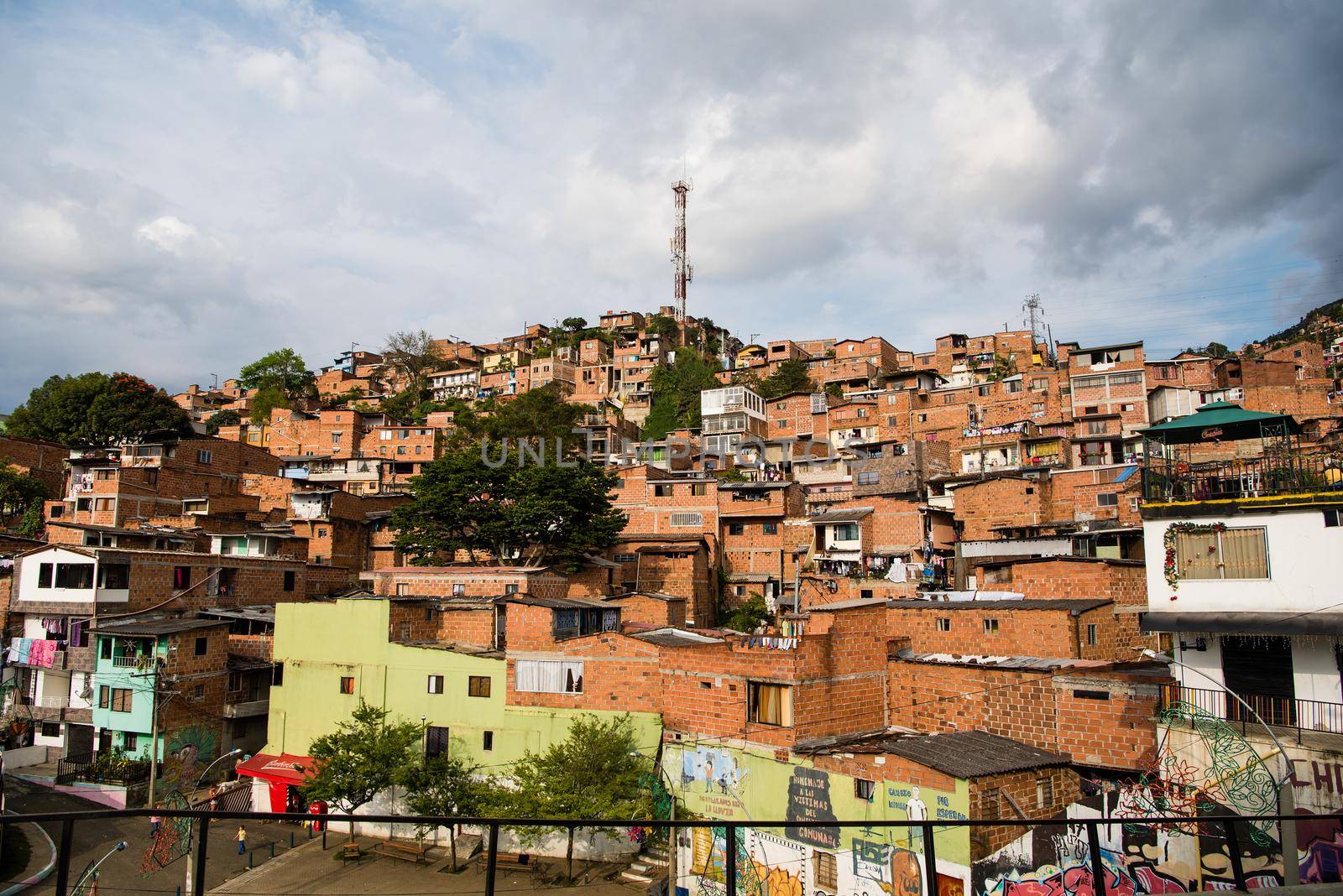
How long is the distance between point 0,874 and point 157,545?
59.8 ft

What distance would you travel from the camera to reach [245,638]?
28.5 m

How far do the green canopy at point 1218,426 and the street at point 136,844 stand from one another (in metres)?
21.7

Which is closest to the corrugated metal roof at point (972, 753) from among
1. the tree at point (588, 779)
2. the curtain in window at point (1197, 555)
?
the curtain in window at point (1197, 555)

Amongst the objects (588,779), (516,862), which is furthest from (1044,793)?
(516,862)

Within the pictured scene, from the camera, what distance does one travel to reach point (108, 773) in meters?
24.8

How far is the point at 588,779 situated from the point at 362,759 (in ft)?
22.5

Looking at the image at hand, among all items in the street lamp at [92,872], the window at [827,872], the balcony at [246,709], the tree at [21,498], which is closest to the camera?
the street lamp at [92,872]

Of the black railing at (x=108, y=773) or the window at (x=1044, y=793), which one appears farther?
the black railing at (x=108, y=773)

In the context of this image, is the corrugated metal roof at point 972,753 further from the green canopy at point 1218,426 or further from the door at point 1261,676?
the green canopy at point 1218,426

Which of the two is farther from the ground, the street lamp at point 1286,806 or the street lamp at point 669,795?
the street lamp at point 1286,806

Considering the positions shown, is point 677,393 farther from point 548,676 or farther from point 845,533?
point 548,676

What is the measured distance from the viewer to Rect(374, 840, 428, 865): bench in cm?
2169

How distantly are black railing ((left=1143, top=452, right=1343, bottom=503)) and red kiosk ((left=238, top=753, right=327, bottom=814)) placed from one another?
73.5 feet

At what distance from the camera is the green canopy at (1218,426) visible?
52.2ft
